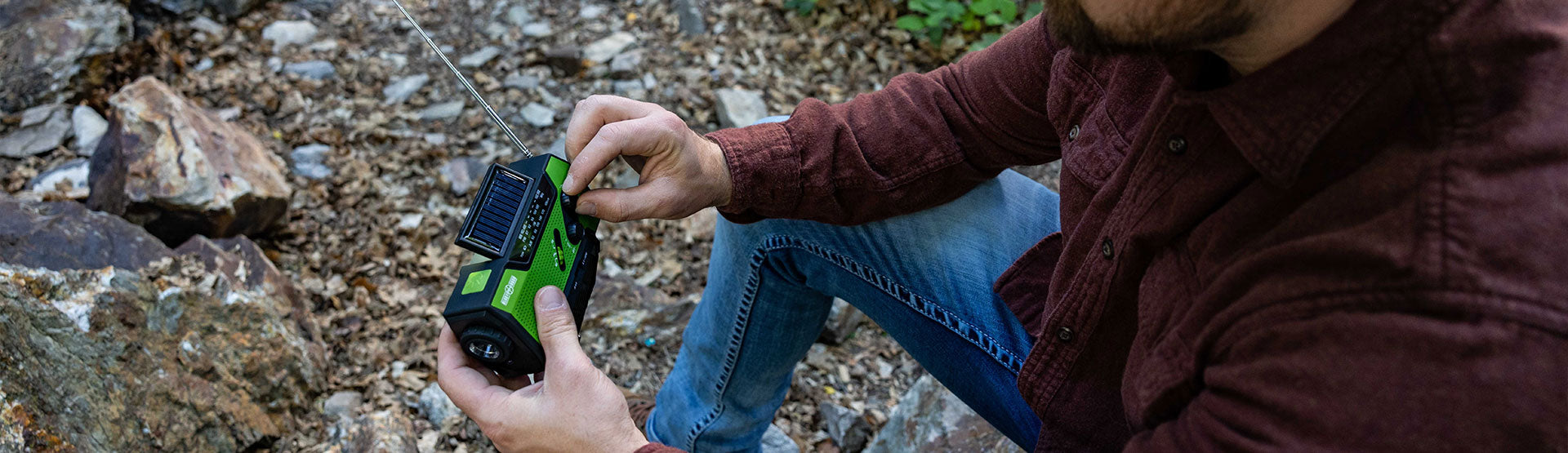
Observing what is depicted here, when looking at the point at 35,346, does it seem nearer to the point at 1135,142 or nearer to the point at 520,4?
the point at 1135,142

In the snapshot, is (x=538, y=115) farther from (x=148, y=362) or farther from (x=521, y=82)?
(x=148, y=362)

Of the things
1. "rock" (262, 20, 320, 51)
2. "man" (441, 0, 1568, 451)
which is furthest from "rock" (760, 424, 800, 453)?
"rock" (262, 20, 320, 51)

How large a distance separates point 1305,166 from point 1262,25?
0.47 ft

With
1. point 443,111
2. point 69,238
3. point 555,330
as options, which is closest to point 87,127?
point 443,111

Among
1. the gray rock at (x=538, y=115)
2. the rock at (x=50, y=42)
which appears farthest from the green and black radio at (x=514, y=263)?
the rock at (x=50, y=42)

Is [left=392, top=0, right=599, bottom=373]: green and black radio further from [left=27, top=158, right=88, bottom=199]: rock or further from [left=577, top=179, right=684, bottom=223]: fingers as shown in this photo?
[left=27, top=158, right=88, bottom=199]: rock

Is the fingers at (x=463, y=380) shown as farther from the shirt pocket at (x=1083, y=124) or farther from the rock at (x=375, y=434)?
the shirt pocket at (x=1083, y=124)

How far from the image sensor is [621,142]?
59.1 inches

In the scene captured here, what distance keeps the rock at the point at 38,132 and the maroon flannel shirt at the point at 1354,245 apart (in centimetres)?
332

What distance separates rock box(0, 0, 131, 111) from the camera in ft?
10.5

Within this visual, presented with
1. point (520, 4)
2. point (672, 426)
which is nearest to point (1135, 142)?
point (672, 426)

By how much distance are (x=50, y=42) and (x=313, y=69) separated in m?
0.83

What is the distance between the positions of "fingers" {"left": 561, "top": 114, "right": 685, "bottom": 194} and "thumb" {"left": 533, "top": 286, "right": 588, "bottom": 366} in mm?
210

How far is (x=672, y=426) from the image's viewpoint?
1.94m
